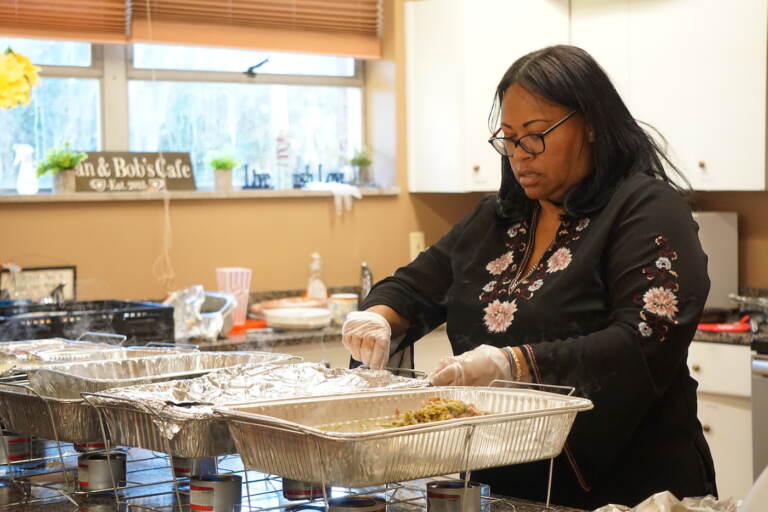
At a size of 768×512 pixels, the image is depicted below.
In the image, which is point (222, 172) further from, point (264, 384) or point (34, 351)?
point (264, 384)

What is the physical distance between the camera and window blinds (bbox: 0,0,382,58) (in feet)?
12.1

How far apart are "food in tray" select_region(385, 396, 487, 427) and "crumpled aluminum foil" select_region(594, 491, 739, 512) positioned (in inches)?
7.9

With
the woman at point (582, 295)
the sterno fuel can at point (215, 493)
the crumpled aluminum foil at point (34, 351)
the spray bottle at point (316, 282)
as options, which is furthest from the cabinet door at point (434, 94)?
the sterno fuel can at point (215, 493)

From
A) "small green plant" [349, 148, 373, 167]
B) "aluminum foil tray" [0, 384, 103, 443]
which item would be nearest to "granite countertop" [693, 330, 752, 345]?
"small green plant" [349, 148, 373, 167]

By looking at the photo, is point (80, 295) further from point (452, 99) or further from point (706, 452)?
point (706, 452)

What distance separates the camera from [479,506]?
46.9 inches

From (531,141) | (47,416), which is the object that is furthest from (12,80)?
(531,141)

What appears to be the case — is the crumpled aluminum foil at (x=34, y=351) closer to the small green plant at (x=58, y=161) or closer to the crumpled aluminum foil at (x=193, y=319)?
the crumpled aluminum foil at (x=193, y=319)

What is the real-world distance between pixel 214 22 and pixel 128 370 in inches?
100

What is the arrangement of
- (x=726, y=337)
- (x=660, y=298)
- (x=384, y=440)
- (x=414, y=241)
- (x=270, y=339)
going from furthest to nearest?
(x=414, y=241)
(x=270, y=339)
(x=726, y=337)
(x=660, y=298)
(x=384, y=440)

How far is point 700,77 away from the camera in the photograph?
359 centimetres

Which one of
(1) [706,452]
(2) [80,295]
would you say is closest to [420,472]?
(1) [706,452]

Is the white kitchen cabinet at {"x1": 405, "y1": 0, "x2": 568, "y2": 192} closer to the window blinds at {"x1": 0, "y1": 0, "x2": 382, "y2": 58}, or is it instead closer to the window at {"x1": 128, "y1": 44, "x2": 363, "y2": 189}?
the window blinds at {"x1": 0, "y1": 0, "x2": 382, "y2": 58}

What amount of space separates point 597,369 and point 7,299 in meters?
2.41
